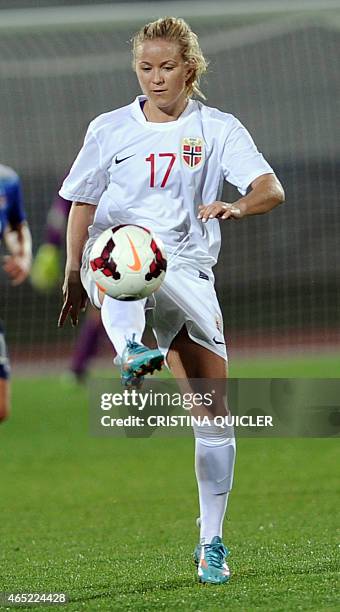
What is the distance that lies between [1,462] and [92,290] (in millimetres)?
5134

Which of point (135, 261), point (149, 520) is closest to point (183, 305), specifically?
point (135, 261)

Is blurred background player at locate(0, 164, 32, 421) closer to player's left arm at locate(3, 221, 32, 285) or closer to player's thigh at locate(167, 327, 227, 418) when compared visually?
player's left arm at locate(3, 221, 32, 285)

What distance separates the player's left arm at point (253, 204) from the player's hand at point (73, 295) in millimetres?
658

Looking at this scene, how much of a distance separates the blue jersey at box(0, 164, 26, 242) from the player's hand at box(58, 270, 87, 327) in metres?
0.50

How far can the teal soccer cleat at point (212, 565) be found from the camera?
194 inches

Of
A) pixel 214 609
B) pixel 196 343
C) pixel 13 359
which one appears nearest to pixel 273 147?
pixel 13 359

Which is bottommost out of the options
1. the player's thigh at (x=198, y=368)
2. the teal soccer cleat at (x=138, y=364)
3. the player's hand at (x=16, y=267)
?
the player's thigh at (x=198, y=368)

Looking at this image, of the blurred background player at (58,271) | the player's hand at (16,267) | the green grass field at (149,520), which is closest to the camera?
the green grass field at (149,520)

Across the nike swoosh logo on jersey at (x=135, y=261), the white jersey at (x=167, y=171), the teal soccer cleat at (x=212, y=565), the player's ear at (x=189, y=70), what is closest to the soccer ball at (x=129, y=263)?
the nike swoosh logo on jersey at (x=135, y=261)

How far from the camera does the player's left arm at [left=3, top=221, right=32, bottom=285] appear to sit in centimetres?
521

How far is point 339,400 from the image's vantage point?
6609 mm

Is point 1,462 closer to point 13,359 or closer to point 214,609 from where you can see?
point 13,359

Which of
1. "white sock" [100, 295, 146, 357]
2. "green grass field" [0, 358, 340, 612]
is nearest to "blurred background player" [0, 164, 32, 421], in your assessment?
"white sock" [100, 295, 146, 357]

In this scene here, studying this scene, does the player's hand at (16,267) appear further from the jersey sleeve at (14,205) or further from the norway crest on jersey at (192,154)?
the norway crest on jersey at (192,154)
